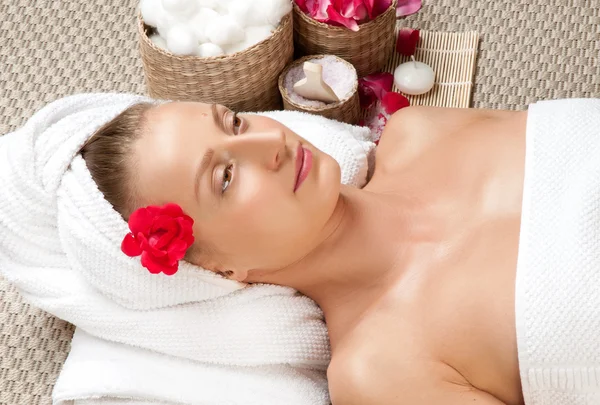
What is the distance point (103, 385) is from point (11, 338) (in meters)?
0.35

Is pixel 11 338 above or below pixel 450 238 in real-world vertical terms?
below

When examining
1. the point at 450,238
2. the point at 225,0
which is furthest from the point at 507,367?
the point at 225,0

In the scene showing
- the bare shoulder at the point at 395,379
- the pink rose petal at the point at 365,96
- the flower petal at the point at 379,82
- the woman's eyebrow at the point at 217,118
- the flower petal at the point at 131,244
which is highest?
the woman's eyebrow at the point at 217,118

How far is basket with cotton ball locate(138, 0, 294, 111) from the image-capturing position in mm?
1723

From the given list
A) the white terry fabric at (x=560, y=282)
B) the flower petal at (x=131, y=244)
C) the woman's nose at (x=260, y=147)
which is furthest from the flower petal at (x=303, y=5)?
the flower petal at (x=131, y=244)

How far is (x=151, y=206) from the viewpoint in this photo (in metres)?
1.26

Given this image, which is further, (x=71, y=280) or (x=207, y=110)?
(x=71, y=280)

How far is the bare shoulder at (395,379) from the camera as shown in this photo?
134cm

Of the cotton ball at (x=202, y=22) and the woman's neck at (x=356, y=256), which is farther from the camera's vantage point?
the cotton ball at (x=202, y=22)

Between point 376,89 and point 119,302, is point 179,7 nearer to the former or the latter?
point 376,89

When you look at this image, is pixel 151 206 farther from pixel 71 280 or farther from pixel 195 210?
pixel 71 280

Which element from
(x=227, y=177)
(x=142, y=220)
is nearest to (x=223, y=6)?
(x=227, y=177)

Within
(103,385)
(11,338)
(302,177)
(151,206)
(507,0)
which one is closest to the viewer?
(151,206)

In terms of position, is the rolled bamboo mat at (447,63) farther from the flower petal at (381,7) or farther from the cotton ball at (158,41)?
the cotton ball at (158,41)
